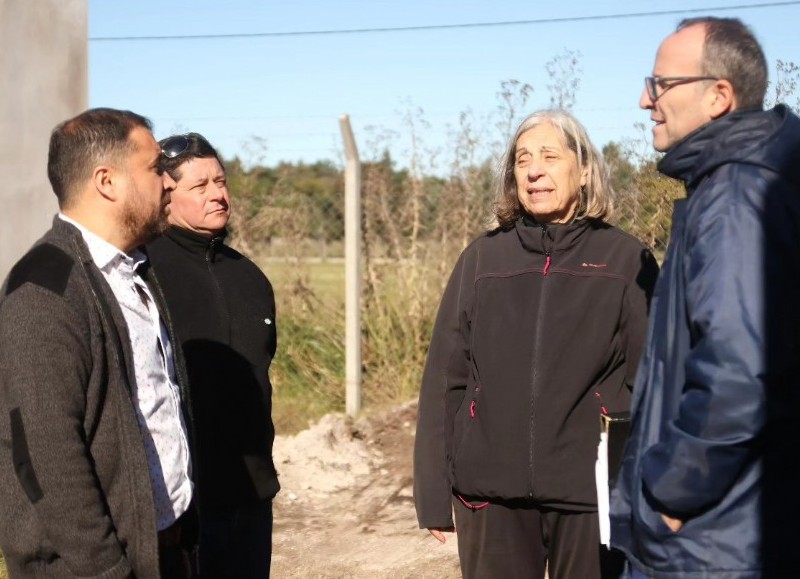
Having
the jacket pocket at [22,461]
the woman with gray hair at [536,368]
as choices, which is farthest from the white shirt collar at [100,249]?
the woman with gray hair at [536,368]

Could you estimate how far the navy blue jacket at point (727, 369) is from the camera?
2209mm

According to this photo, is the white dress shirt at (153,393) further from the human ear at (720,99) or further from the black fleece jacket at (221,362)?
the human ear at (720,99)

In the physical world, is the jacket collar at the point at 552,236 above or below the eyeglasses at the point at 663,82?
below

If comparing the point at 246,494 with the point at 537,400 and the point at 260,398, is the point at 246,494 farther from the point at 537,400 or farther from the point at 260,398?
the point at 537,400

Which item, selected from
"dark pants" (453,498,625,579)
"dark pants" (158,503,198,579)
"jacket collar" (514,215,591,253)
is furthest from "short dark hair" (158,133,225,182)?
"dark pants" (453,498,625,579)

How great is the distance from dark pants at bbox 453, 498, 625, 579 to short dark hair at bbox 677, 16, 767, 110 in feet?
4.46

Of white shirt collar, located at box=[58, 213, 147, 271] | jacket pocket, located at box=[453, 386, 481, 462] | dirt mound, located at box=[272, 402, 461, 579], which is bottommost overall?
dirt mound, located at box=[272, 402, 461, 579]

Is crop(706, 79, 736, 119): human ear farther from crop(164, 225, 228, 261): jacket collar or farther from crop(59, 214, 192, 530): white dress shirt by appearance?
crop(164, 225, 228, 261): jacket collar

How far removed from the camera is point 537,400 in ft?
10.5

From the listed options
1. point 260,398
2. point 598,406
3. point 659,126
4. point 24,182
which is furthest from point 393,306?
point 659,126

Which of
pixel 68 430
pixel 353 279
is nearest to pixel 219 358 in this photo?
Result: pixel 68 430

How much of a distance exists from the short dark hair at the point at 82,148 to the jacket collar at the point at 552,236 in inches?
53.1

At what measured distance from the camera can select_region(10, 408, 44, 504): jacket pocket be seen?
2316 mm

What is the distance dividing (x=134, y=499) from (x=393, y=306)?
6.25 meters
